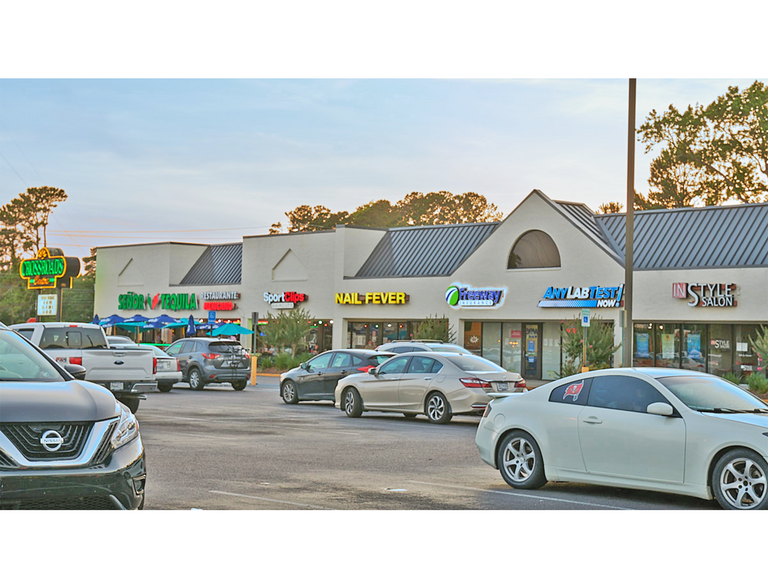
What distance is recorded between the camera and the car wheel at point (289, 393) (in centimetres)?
2645

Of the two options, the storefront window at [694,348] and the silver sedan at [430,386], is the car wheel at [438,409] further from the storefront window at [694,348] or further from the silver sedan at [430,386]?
the storefront window at [694,348]

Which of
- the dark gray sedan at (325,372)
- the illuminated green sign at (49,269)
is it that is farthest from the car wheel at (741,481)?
the illuminated green sign at (49,269)

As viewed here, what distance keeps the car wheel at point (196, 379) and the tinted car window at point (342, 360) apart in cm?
795

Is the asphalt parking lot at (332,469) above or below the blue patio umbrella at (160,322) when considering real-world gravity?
below

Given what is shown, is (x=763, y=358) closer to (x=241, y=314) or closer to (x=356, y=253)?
(x=356, y=253)

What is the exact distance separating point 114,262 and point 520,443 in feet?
186

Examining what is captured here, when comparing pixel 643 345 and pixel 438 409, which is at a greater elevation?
pixel 643 345

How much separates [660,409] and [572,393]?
4.24 ft

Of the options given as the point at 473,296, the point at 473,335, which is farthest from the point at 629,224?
the point at 473,335

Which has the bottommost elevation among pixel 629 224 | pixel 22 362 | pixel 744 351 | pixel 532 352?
pixel 22 362

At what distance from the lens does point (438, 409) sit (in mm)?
20531

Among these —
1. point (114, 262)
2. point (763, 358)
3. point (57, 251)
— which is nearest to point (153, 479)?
point (763, 358)

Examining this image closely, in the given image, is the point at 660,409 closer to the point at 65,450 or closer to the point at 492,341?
the point at 65,450

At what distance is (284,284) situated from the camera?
2057 inches
